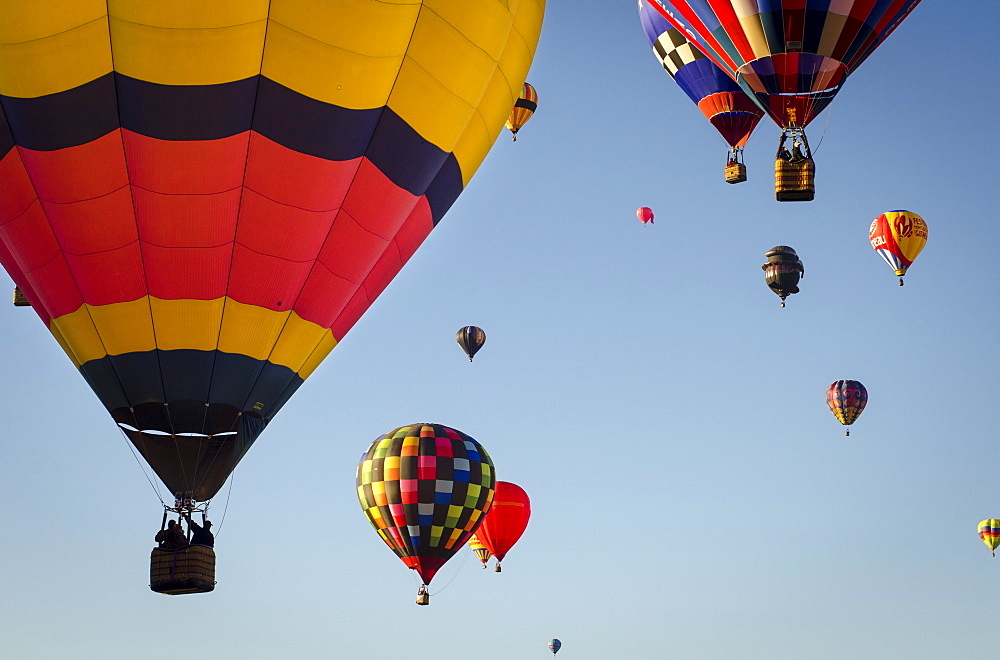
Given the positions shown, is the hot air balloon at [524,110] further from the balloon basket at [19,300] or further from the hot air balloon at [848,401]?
the balloon basket at [19,300]

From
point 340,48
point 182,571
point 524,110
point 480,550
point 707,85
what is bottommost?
point 182,571

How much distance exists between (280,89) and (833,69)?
6.62 m

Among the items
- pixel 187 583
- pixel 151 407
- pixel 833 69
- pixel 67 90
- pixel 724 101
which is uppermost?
pixel 724 101

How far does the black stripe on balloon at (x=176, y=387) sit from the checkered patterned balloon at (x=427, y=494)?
940cm

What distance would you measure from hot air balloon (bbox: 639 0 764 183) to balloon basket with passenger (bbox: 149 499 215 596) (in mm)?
9662

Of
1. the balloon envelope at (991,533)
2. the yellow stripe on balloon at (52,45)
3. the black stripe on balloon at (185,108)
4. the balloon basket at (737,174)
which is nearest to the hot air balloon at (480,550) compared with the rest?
the balloon basket at (737,174)

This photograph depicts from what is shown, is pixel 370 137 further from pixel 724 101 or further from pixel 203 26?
pixel 724 101

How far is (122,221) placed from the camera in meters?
10.8

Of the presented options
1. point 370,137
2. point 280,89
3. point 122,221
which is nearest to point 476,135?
point 370,137

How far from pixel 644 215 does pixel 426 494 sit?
713 cm

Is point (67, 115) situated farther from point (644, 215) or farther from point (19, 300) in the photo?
point (644, 215)

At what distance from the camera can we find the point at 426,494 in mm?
20469

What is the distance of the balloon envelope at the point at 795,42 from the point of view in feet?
49.2

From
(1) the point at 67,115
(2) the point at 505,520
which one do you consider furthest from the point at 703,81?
(1) the point at 67,115
